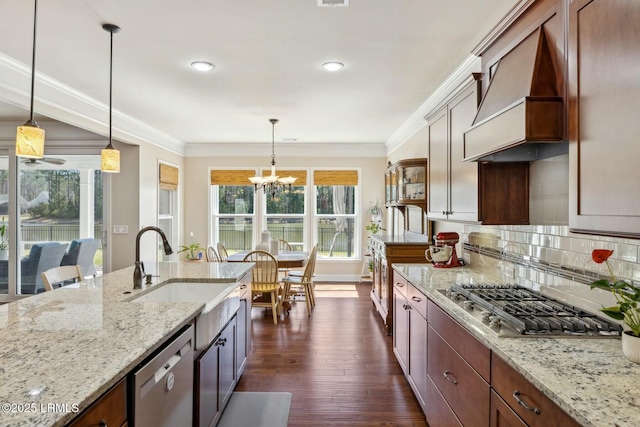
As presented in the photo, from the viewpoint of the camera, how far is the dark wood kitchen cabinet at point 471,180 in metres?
2.21

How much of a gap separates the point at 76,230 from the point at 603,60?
Answer: 6219 mm

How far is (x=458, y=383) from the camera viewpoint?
1687mm

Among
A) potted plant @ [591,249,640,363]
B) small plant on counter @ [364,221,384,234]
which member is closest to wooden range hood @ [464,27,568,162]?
potted plant @ [591,249,640,363]

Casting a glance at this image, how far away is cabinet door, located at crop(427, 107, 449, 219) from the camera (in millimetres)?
2793

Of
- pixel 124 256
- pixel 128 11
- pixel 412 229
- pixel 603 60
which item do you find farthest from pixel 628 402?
pixel 124 256

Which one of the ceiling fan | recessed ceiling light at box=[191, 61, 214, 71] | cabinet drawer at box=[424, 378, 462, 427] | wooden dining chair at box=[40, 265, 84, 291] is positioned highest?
recessed ceiling light at box=[191, 61, 214, 71]

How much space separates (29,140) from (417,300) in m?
2.42

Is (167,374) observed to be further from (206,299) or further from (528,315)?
(528,315)

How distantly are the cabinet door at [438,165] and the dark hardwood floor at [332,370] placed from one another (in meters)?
1.42

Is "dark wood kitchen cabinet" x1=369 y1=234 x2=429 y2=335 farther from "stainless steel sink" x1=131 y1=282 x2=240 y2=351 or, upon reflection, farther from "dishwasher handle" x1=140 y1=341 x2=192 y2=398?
"dishwasher handle" x1=140 y1=341 x2=192 y2=398

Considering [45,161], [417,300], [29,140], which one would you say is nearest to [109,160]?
[29,140]

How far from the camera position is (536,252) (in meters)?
2.10

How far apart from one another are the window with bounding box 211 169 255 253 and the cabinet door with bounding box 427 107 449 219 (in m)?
4.36

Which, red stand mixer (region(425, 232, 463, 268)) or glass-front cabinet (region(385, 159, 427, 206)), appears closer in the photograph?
red stand mixer (region(425, 232, 463, 268))
